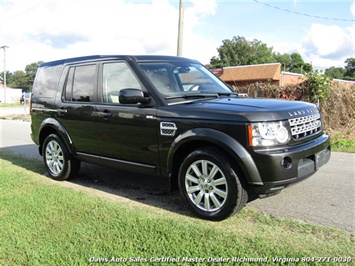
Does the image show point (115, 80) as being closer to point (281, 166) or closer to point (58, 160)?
point (58, 160)

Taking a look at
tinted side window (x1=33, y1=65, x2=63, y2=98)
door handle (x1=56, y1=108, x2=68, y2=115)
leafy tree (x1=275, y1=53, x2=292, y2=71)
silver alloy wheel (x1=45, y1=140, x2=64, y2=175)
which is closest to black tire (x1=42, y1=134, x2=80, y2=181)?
silver alloy wheel (x1=45, y1=140, x2=64, y2=175)

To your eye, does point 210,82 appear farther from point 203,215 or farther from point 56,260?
point 56,260

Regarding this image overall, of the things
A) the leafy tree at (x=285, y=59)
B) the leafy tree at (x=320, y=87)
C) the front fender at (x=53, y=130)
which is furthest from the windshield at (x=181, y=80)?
the leafy tree at (x=285, y=59)

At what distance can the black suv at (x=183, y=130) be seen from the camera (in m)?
3.50

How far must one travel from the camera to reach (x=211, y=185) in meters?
3.79

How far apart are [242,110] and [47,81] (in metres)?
3.91

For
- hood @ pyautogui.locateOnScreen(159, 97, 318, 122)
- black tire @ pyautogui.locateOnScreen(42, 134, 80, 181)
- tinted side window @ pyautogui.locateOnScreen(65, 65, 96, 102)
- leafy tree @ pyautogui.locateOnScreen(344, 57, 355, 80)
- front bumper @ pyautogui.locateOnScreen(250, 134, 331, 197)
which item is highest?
leafy tree @ pyautogui.locateOnScreen(344, 57, 355, 80)

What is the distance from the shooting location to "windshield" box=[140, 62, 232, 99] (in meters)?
4.43

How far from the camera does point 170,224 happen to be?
11.9ft

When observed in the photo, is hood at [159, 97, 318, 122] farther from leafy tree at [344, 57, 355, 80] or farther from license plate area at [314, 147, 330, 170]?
leafy tree at [344, 57, 355, 80]

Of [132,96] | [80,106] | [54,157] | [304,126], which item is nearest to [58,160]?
[54,157]

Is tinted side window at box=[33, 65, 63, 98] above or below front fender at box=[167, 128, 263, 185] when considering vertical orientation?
above

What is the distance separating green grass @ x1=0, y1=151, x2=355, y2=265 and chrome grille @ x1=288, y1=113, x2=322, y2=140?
971 mm

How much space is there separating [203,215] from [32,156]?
18.2 feet
